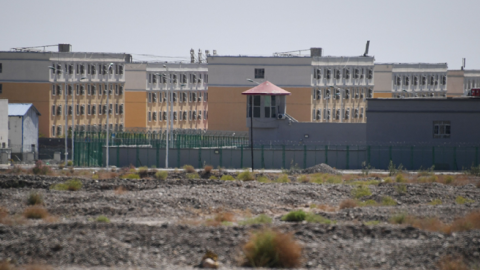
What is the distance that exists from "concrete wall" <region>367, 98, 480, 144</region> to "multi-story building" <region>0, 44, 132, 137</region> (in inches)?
1405

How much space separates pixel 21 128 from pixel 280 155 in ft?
91.9

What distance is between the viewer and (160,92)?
326 feet

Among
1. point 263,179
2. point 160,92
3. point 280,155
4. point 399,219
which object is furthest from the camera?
point 160,92

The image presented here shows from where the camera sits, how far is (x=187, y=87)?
10125 cm

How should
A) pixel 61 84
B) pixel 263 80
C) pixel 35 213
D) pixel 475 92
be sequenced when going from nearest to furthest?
pixel 35 213 < pixel 475 92 < pixel 263 80 < pixel 61 84

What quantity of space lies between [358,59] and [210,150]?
1754 inches

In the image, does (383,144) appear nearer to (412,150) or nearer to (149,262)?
(412,150)

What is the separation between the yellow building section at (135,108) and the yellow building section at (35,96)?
16833 mm

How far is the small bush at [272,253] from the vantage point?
1758 centimetres

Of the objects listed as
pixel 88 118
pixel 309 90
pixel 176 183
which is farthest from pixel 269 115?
pixel 88 118

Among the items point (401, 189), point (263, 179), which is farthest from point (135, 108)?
point (401, 189)

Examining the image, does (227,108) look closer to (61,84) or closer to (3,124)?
(61,84)

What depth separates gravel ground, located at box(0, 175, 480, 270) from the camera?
1770cm

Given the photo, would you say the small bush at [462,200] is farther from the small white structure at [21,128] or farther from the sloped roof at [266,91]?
the small white structure at [21,128]
